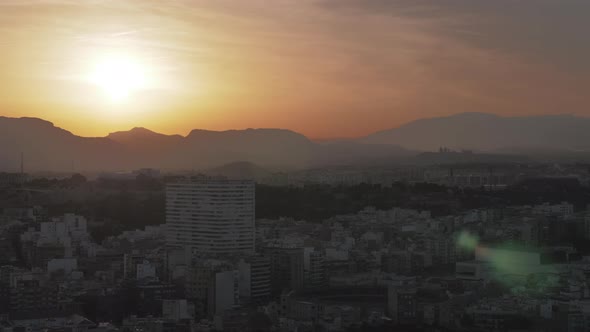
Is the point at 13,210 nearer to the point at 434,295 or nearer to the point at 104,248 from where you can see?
the point at 104,248

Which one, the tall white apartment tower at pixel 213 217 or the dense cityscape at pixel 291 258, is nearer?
the dense cityscape at pixel 291 258

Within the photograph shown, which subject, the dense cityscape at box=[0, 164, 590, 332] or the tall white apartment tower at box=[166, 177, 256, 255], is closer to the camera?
the dense cityscape at box=[0, 164, 590, 332]

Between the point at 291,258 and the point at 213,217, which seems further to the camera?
the point at 213,217

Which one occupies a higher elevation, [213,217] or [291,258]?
[213,217]
